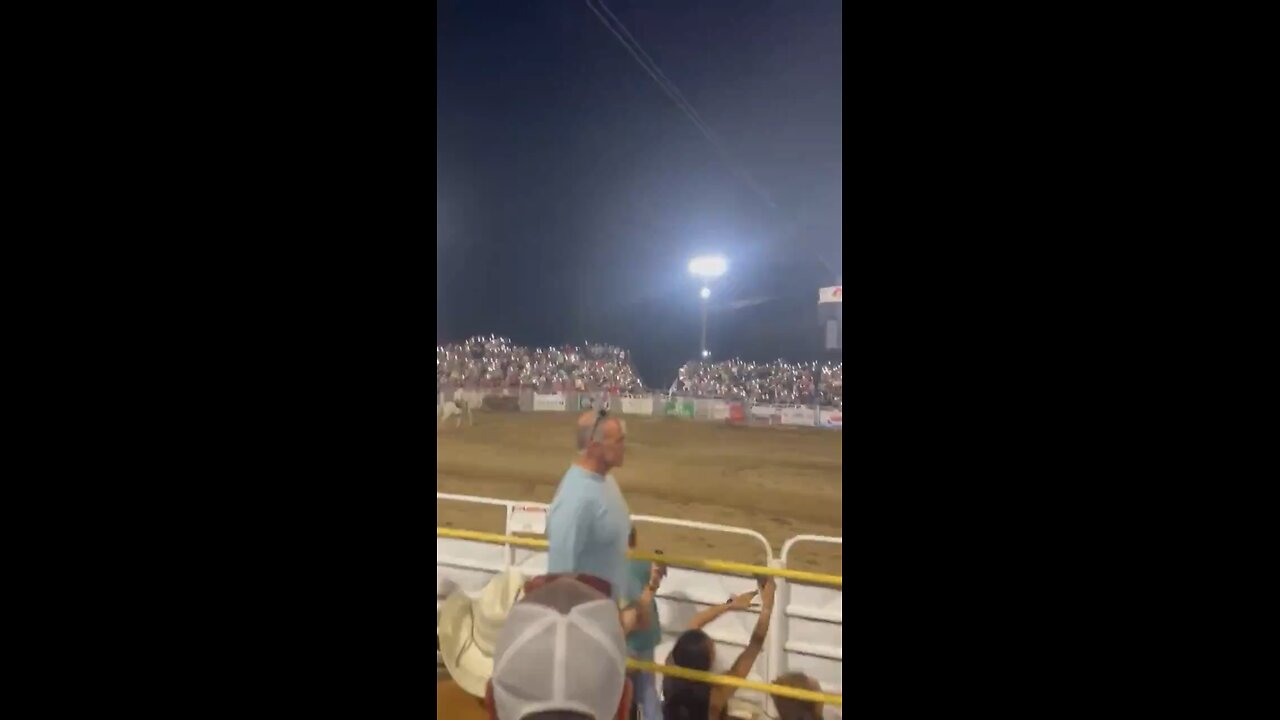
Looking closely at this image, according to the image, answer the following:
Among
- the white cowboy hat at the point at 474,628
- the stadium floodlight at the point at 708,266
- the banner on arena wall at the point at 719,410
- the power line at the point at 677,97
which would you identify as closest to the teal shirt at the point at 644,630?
the white cowboy hat at the point at 474,628

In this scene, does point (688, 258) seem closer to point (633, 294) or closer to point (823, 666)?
point (633, 294)

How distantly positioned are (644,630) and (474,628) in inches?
17.0

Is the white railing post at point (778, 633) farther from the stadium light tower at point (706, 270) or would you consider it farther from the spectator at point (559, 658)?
the stadium light tower at point (706, 270)

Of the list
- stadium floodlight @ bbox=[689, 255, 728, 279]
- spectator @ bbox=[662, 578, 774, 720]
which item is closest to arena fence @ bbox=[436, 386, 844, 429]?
stadium floodlight @ bbox=[689, 255, 728, 279]

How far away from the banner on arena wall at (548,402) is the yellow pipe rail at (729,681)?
0.59 metres

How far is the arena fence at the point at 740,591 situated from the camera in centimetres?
150

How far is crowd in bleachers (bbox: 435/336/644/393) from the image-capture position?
5.11 feet

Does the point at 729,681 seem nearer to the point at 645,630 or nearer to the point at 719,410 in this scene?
the point at 645,630

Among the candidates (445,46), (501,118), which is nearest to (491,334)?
(501,118)

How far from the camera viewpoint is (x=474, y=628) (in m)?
1.67

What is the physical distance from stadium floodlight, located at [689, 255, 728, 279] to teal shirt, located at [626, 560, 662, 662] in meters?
0.63

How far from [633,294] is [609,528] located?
0.50 m

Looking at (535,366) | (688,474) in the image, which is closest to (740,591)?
(535,366)
